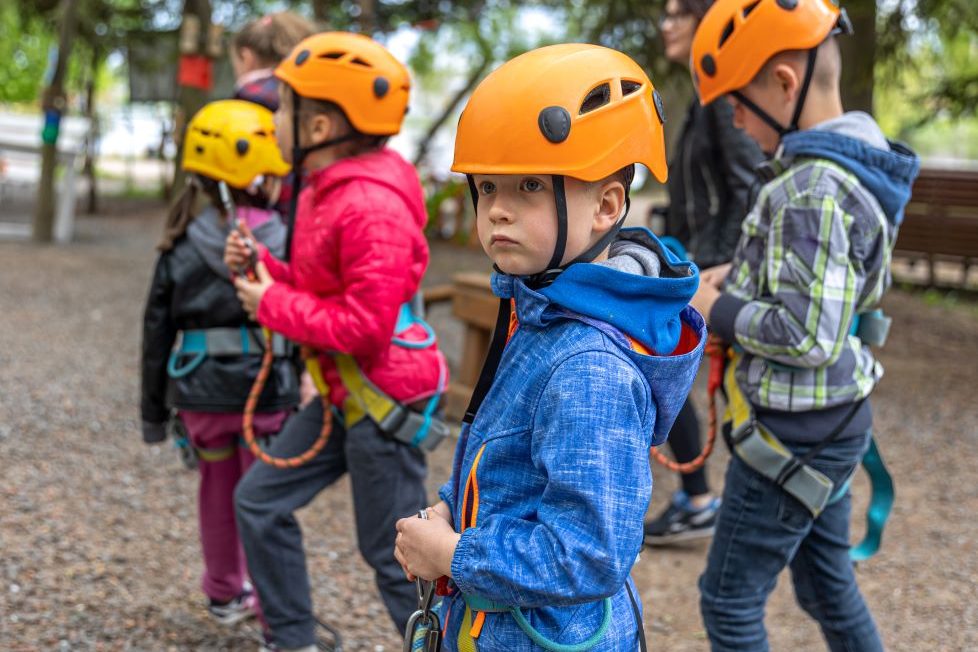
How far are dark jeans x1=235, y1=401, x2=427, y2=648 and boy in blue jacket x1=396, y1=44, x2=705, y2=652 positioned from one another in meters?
1.20

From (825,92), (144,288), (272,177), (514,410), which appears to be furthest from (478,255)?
(514,410)

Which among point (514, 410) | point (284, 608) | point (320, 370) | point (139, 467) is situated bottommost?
point (139, 467)

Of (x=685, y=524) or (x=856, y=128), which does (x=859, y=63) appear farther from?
(x=856, y=128)

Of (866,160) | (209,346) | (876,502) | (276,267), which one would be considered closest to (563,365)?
(866,160)

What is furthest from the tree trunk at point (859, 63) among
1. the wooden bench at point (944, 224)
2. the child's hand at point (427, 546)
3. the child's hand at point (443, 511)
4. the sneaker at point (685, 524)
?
the child's hand at point (427, 546)

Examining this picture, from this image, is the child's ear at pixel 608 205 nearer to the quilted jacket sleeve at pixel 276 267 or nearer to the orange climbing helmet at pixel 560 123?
the orange climbing helmet at pixel 560 123

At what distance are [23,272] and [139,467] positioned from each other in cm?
614

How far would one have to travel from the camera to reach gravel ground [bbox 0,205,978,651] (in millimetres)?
3959

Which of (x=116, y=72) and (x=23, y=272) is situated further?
(x=116, y=72)

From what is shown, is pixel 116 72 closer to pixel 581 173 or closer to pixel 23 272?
pixel 23 272

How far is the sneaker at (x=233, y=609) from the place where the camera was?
385 centimetres

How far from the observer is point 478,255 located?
13914mm

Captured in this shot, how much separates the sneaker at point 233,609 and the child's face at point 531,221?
242 cm

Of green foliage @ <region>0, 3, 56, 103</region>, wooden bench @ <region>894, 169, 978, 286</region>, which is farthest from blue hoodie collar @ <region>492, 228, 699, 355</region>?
green foliage @ <region>0, 3, 56, 103</region>
